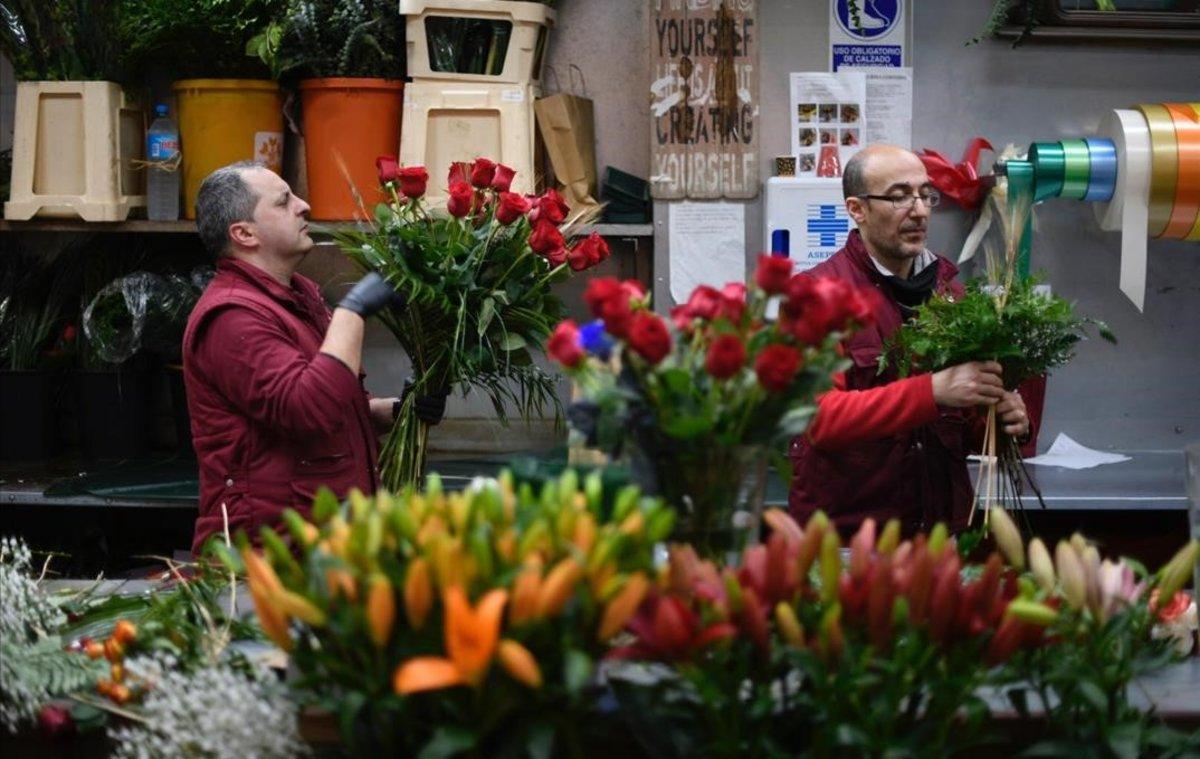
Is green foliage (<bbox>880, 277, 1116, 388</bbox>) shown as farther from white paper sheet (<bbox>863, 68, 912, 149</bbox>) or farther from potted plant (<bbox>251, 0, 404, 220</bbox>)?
potted plant (<bbox>251, 0, 404, 220</bbox>)

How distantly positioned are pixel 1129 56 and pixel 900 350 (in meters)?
2.03

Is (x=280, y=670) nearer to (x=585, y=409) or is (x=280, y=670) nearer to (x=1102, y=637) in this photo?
(x=585, y=409)

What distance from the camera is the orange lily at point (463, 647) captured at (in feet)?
4.86

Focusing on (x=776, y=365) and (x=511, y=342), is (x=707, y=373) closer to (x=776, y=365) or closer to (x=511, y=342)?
(x=776, y=365)

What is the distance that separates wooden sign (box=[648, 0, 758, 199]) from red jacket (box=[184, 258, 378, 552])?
1.60 meters

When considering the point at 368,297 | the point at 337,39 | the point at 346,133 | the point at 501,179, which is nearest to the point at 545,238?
the point at 501,179

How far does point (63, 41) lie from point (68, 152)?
31cm

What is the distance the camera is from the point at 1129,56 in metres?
4.52

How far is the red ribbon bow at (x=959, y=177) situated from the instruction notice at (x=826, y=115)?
0.71 feet

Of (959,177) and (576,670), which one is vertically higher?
(959,177)

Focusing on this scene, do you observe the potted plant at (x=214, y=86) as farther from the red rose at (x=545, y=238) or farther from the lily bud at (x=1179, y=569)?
the lily bud at (x=1179, y=569)

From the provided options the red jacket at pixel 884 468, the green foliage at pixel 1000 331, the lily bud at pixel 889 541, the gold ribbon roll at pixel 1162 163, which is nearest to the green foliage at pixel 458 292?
the red jacket at pixel 884 468

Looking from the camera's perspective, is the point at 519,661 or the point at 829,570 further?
the point at 829,570

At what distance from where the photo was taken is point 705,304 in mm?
1820
